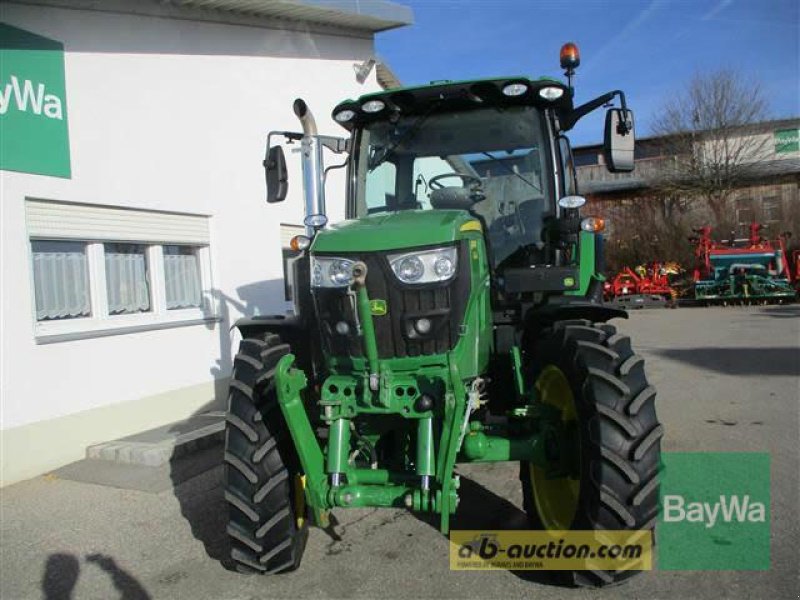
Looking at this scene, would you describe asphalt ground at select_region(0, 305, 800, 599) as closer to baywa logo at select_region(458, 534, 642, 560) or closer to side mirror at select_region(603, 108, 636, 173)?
baywa logo at select_region(458, 534, 642, 560)

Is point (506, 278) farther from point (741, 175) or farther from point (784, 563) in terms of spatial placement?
point (741, 175)

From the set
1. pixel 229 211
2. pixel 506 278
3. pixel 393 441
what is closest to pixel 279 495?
pixel 393 441

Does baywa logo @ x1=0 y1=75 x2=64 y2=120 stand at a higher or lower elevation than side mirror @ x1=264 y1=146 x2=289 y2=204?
higher

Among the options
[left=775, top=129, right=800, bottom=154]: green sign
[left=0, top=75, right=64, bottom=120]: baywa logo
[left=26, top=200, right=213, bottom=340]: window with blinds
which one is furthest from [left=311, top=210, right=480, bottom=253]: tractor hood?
[left=775, top=129, right=800, bottom=154]: green sign

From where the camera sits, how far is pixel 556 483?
11.9 ft

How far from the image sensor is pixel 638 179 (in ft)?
90.5

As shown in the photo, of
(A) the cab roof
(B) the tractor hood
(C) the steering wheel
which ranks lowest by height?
(B) the tractor hood

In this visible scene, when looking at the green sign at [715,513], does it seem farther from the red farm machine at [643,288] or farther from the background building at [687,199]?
the background building at [687,199]

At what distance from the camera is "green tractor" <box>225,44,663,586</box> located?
9.98 feet

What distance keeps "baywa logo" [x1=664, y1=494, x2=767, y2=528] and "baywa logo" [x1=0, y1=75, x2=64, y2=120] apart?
19.4 feet

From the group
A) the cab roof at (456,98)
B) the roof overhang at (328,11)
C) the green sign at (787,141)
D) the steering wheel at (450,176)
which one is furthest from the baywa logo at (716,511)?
the green sign at (787,141)

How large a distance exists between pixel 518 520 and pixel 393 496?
4.68ft

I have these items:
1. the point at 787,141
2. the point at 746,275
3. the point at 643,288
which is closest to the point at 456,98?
the point at 746,275

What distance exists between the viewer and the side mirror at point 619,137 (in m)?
4.06
